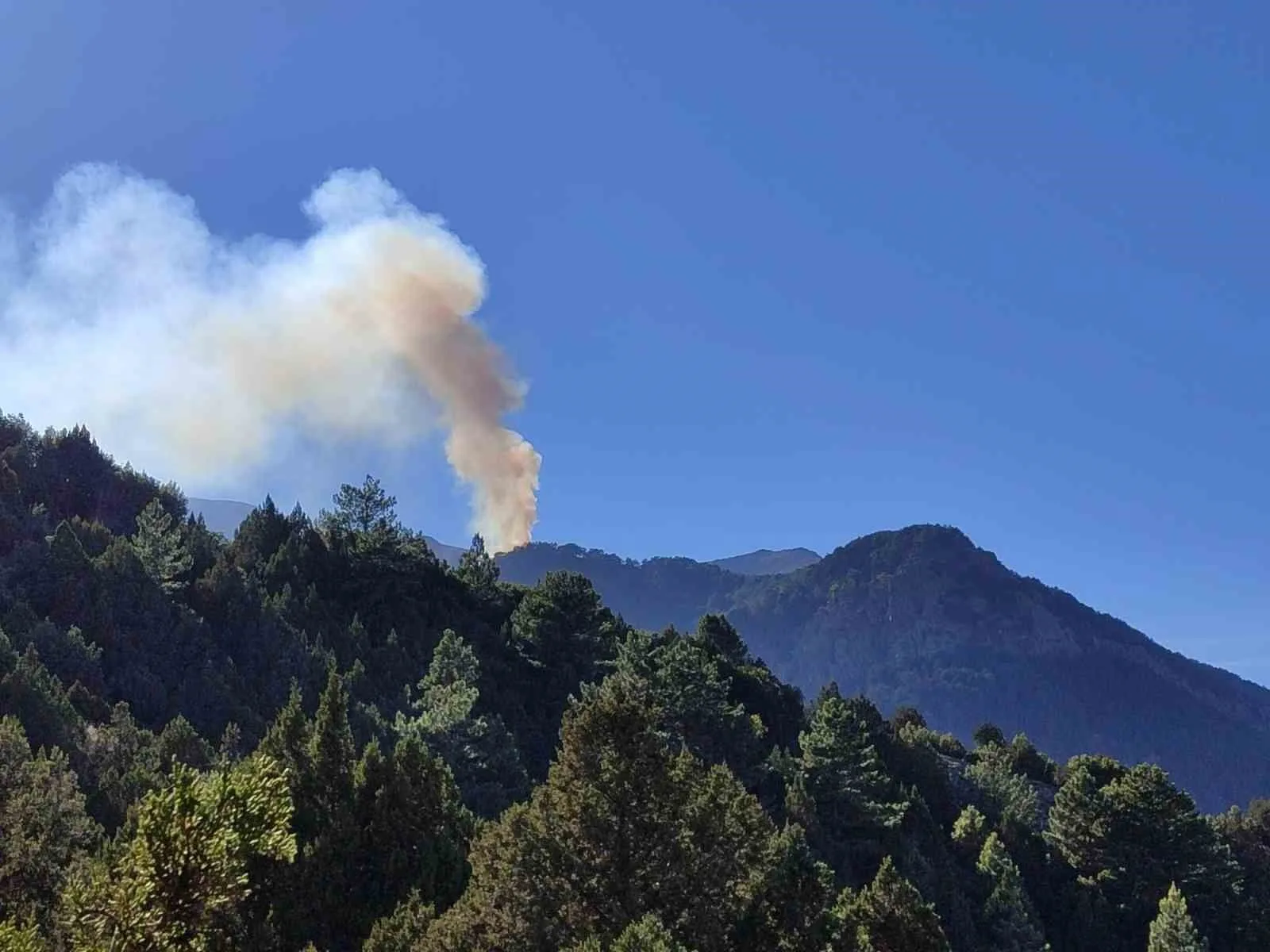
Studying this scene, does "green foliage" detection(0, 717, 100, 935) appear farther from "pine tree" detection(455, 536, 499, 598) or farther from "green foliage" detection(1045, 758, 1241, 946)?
"green foliage" detection(1045, 758, 1241, 946)

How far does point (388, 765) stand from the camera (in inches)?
1161

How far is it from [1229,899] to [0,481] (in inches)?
4038

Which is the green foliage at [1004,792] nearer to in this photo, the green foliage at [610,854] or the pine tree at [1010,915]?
the pine tree at [1010,915]

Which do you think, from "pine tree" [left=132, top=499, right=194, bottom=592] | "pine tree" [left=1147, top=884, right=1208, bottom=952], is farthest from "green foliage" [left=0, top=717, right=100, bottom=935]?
"pine tree" [left=1147, top=884, right=1208, bottom=952]

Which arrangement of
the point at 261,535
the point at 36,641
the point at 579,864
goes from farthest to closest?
the point at 261,535
the point at 36,641
the point at 579,864

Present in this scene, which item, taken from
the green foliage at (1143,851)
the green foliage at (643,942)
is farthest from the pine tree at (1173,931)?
the green foliage at (643,942)

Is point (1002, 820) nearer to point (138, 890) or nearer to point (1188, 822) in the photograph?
point (1188, 822)

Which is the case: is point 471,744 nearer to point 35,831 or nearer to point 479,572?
point 35,831

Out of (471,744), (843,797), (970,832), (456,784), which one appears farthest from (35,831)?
(970,832)

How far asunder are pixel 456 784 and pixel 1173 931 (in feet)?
141

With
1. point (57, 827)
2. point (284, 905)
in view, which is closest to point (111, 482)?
point (57, 827)

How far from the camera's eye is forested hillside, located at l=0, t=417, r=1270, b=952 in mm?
20828

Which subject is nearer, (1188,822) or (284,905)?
(284,905)

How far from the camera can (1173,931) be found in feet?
179
